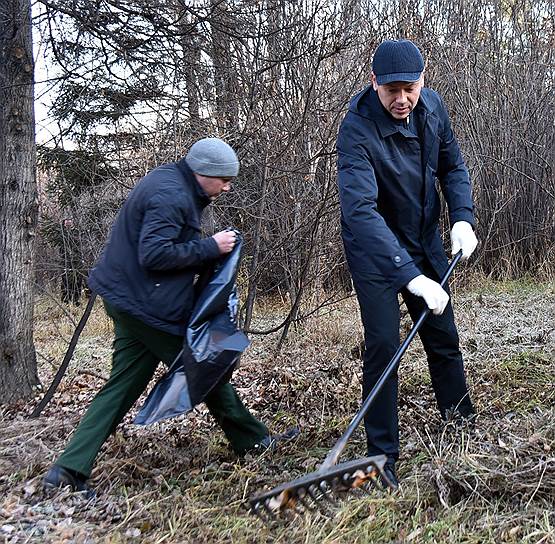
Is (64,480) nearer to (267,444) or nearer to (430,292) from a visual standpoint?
(267,444)

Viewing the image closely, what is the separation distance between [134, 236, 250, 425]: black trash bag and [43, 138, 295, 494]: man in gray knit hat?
0.29 feet

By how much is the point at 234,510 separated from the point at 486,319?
4.65 meters

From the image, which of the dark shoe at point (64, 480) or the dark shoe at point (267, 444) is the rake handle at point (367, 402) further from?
the dark shoe at point (64, 480)

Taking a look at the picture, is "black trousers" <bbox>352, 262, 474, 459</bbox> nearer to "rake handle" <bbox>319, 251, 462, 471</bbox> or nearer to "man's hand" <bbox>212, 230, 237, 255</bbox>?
"rake handle" <bbox>319, 251, 462, 471</bbox>

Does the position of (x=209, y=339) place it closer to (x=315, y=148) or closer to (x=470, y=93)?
(x=315, y=148)

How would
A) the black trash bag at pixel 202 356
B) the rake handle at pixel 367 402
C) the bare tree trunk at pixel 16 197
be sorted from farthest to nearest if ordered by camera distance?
the bare tree trunk at pixel 16 197 → the black trash bag at pixel 202 356 → the rake handle at pixel 367 402

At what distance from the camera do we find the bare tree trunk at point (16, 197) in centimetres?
518

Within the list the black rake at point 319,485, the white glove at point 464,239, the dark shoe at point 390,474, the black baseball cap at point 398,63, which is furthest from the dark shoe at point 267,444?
the black baseball cap at point 398,63

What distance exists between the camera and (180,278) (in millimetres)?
3613

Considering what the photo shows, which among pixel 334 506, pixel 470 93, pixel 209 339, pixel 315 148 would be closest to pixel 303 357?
pixel 315 148

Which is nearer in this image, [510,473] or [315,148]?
[510,473]

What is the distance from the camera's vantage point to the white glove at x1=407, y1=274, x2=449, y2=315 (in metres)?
3.22

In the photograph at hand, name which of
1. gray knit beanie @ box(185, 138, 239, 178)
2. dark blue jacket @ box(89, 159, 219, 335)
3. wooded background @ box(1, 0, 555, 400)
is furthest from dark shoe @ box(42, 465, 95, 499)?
wooded background @ box(1, 0, 555, 400)

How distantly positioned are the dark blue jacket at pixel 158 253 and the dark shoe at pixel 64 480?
85cm
